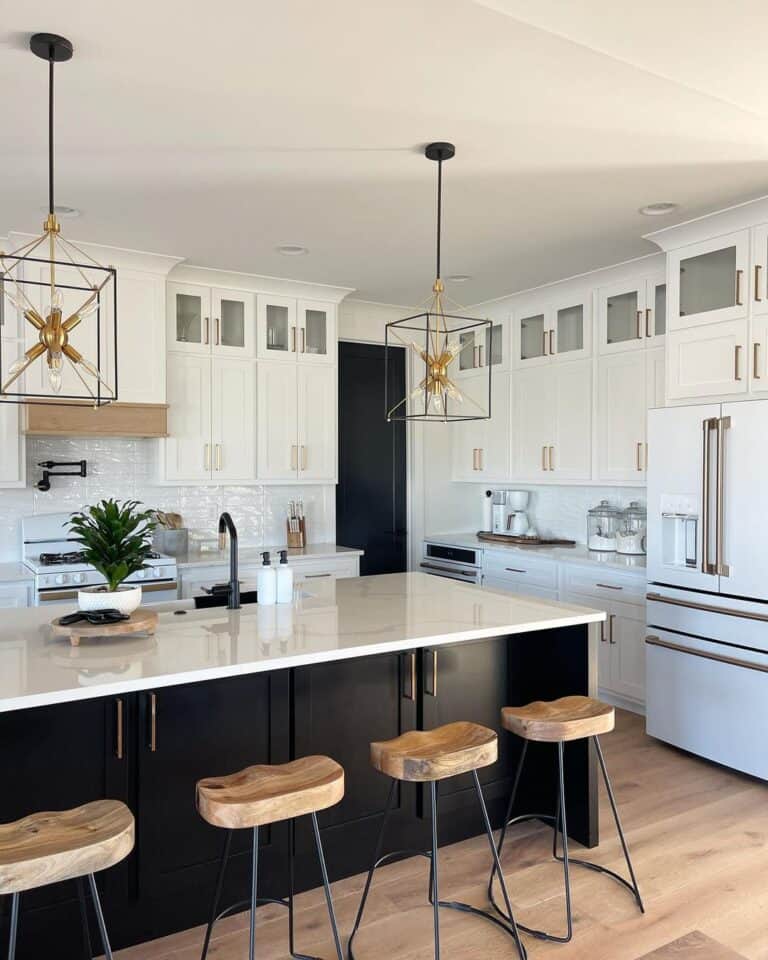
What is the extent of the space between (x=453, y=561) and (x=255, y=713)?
346cm

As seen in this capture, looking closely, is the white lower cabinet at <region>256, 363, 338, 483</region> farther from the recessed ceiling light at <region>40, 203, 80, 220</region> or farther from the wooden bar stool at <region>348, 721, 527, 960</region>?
the wooden bar stool at <region>348, 721, 527, 960</region>

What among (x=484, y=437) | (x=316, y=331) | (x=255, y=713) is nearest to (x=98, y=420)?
(x=316, y=331)

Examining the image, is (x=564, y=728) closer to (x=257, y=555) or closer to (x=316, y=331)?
(x=257, y=555)

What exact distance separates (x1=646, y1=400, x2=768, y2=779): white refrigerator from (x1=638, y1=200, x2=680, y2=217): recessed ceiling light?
96 cm

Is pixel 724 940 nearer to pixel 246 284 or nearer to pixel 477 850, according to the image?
pixel 477 850

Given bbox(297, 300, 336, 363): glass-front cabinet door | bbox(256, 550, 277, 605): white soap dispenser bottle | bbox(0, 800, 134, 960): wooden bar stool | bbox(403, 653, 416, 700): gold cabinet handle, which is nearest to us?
bbox(0, 800, 134, 960): wooden bar stool

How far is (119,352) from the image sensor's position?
180 inches

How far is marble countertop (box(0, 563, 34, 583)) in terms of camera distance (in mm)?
4113

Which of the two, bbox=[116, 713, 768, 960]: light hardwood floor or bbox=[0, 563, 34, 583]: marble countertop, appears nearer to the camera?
bbox=[116, 713, 768, 960]: light hardwood floor

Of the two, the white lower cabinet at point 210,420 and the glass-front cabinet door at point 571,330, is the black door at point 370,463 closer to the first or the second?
the white lower cabinet at point 210,420

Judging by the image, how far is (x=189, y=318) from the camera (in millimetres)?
4992

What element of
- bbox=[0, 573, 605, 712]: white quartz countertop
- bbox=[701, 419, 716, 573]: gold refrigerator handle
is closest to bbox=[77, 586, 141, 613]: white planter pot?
bbox=[0, 573, 605, 712]: white quartz countertop

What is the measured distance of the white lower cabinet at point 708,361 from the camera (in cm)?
371

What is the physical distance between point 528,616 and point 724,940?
3.75 feet
